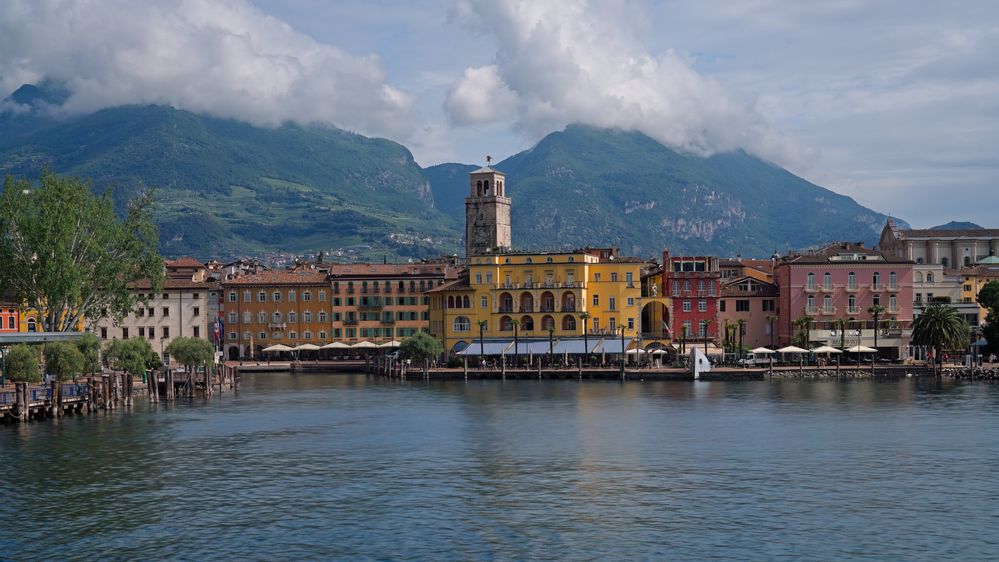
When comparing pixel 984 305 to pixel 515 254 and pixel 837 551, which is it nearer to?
pixel 515 254

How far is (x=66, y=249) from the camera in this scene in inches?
3728

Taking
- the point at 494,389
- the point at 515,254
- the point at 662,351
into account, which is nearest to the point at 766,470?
the point at 494,389

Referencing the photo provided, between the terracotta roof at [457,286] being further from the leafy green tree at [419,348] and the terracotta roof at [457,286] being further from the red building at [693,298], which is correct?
the red building at [693,298]

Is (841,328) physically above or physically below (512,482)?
above

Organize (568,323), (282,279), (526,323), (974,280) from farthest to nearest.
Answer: (282,279)
(974,280)
(526,323)
(568,323)

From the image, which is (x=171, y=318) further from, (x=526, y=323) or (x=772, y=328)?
(x=772, y=328)

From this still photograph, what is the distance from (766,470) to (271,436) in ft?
97.5

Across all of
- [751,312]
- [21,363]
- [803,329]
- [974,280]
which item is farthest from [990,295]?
[21,363]

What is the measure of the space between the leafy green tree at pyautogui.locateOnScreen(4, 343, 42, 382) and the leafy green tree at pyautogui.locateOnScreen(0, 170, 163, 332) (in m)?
7.96

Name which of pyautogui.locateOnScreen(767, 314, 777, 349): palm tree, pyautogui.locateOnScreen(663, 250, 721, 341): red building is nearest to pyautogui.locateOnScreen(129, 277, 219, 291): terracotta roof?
pyautogui.locateOnScreen(663, 250, 721, 341): red building

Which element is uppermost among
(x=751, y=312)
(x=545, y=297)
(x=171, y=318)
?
(x=545, y=297)

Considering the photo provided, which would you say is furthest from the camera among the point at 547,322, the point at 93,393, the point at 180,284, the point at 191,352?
the point at 180,284

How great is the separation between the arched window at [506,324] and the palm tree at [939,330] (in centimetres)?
4247

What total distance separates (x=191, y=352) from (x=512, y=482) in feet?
208
